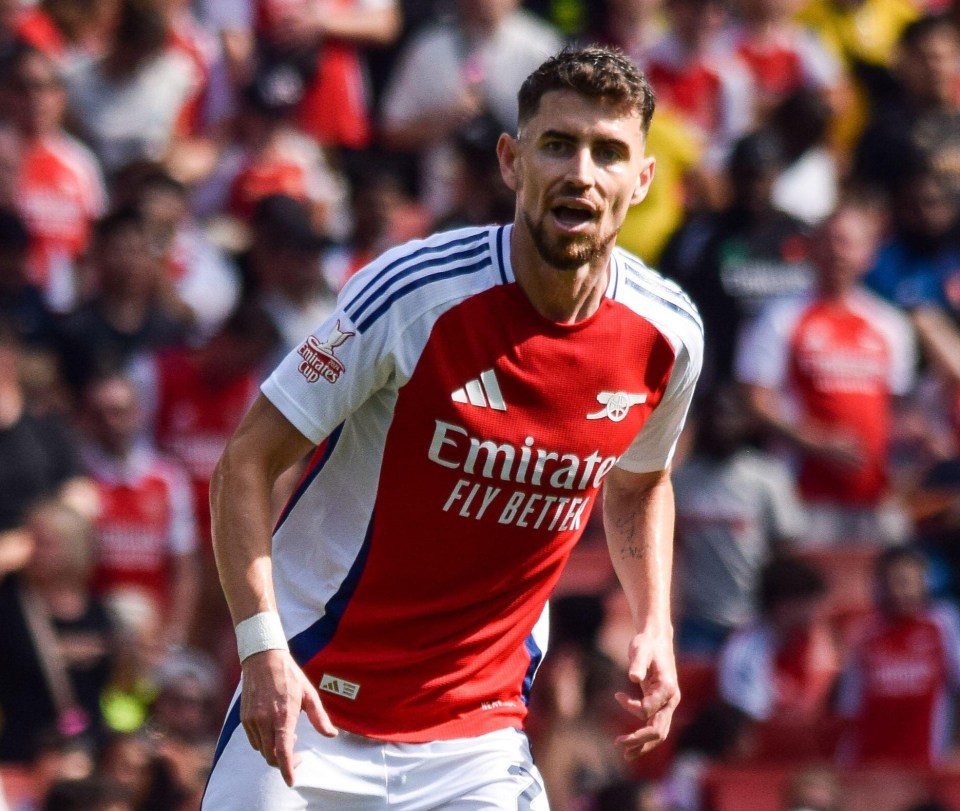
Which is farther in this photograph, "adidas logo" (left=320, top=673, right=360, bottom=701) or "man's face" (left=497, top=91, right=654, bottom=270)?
"adidas logo" (left=320, top=673, right=360, bottom=701)

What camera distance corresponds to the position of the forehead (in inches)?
173

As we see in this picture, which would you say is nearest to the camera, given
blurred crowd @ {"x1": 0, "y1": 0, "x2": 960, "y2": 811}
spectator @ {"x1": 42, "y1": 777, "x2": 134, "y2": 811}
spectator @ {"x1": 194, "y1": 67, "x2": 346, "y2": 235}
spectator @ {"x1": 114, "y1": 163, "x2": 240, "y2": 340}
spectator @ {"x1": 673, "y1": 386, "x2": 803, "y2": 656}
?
spectator @ {"x1": 42, "y1": 777, "x2": 134, "y2": 811}

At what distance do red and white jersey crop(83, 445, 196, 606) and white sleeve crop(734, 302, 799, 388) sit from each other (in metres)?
2.87

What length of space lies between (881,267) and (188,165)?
3.88 metres

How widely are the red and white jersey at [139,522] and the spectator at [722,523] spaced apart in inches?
93.1

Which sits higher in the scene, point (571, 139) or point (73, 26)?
point (571, 139)

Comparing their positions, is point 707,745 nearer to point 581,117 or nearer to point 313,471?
point 313,471

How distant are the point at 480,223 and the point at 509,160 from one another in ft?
15.7

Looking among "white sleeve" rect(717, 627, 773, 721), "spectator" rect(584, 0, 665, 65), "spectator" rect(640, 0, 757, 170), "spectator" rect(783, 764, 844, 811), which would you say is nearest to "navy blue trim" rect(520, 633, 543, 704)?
"spectator" rect(783, 764, 844, 811)

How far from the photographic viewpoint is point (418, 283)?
4.46m

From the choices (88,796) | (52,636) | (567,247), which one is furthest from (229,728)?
(52,636)

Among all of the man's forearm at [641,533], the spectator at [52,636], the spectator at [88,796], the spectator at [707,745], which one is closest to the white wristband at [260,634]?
the man's forearm at [641,533]

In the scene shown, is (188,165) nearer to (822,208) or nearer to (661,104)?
(661,104)

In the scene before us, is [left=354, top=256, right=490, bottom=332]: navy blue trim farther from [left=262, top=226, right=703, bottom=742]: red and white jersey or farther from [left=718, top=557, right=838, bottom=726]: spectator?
[left=718, top=557, right=838, bottom=726]: spectator
